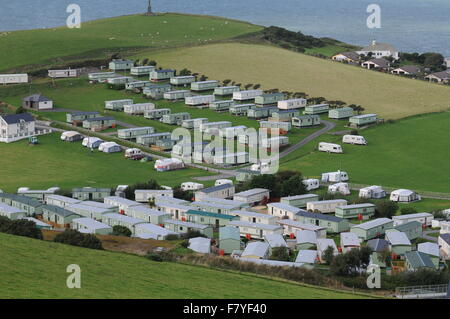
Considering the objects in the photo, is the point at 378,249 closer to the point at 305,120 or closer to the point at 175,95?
the point at 305,120

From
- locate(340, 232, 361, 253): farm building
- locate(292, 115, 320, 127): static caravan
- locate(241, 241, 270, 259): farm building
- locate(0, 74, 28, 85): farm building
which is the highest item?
locate(0, 74, 28, 85): farm building

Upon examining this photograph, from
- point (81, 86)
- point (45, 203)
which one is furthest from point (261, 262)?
point (81, 86)

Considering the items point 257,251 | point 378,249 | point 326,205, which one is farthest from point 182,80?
point 378,249

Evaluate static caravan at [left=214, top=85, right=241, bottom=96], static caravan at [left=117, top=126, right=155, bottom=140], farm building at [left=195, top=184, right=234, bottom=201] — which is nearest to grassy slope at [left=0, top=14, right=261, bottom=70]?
static caravan at [left=214, top=85, right=241, bottom=96]

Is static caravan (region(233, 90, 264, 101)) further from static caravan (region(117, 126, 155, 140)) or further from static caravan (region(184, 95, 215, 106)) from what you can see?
static caravan (region(117, 126, 155, 140))

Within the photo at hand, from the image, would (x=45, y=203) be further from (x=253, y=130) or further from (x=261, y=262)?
(x=253, y=130)
